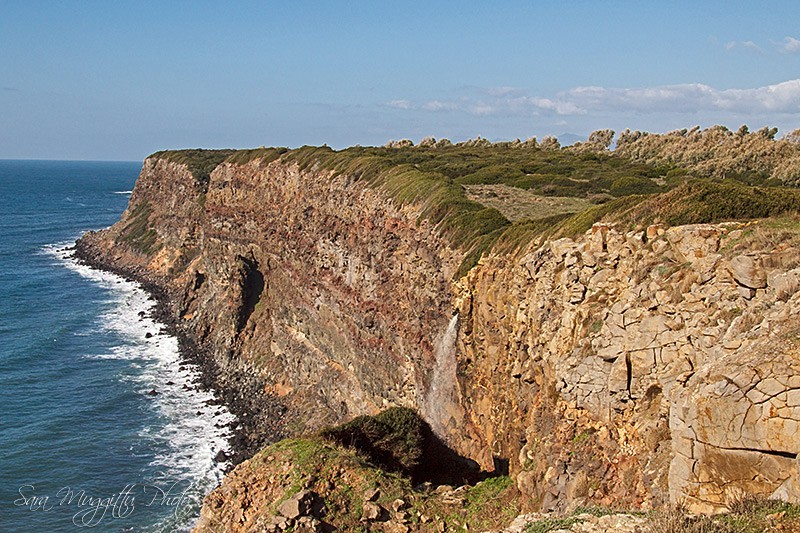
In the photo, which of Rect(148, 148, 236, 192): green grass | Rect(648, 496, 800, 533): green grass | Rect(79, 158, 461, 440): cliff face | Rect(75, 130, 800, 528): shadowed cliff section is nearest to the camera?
Rect(648, 496, 800, 533): green grass

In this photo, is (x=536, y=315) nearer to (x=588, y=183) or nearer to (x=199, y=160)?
(x=588, y=183)

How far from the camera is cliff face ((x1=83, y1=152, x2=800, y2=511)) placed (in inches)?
431

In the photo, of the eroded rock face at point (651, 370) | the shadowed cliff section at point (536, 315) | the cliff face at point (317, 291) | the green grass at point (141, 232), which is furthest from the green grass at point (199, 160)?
the eroded rock face at point (651, 370)

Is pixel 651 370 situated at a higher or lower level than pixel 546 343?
higher

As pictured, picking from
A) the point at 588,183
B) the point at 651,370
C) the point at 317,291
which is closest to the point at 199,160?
the point at 317,291

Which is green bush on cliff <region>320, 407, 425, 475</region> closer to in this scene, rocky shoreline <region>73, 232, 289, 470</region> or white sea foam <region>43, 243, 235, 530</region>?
white sea foam <region>43, 243, 235, 530</region>

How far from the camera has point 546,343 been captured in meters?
19.8

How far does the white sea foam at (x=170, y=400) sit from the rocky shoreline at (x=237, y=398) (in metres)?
0.71

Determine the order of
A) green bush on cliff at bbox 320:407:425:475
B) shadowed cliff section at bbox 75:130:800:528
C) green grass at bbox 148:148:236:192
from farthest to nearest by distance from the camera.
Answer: green grass at bbox 148:148:236:192, green bush on cliff at bbox 320:407:425:475, shadowed cliff section at bbox 75:130:800:528

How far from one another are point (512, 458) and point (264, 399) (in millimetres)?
31857

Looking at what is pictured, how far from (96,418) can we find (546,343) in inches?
1572

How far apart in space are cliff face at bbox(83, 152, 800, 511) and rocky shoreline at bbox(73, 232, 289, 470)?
1.08 metres

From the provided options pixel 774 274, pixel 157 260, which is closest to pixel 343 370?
pixel 774 274

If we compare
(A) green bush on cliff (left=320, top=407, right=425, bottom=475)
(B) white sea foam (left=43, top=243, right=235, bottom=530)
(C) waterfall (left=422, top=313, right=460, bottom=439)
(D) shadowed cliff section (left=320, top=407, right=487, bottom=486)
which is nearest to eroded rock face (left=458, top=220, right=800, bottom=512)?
(D) shadowed cliff section (left=320, top=407, right=487, bottom=486)
